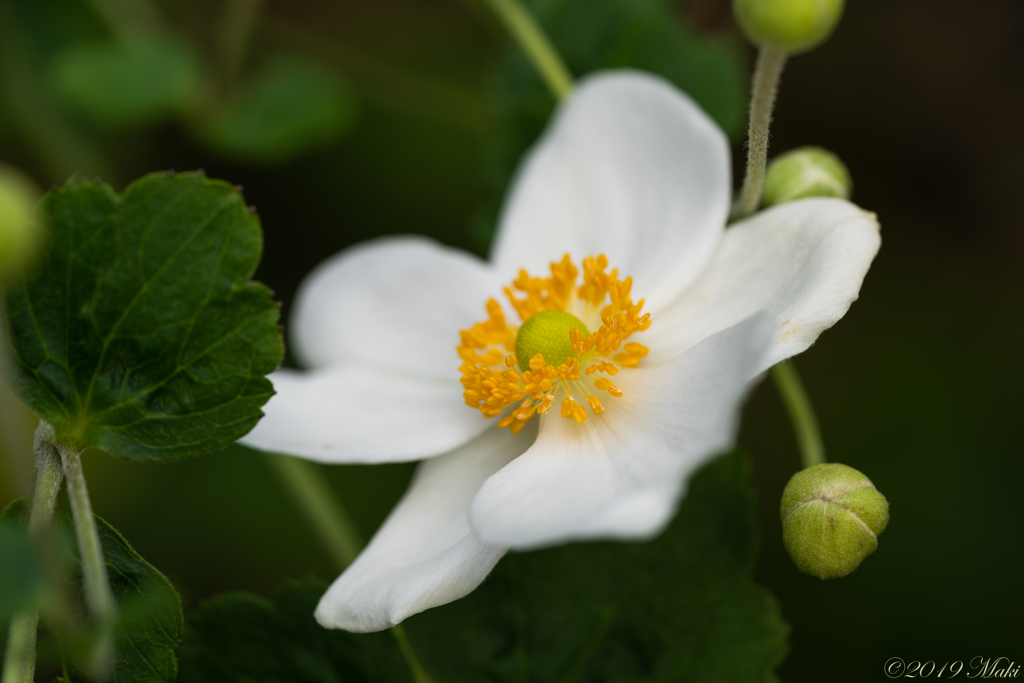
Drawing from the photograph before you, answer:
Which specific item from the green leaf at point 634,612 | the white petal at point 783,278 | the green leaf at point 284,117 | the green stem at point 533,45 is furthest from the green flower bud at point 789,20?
the green leaf at point 284,117

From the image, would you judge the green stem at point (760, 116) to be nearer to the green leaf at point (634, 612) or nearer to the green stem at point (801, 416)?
the green stem at point (801, 416)

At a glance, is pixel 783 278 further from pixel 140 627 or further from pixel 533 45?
pixel 140 627

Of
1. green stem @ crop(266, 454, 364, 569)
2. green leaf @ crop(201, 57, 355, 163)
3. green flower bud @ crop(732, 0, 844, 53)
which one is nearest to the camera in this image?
green flower bud @ crop(732, 0, 844, 53)

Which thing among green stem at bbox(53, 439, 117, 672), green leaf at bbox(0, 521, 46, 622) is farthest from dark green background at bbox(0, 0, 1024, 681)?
green leaf at bbox(0, 521, 46, 622)

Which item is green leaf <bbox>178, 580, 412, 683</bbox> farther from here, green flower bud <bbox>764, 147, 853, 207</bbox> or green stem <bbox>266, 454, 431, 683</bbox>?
green flower bud <bbox>764, 147, 853, 207</bbox>

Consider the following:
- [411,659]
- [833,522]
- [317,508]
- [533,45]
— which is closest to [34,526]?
[411,659]
